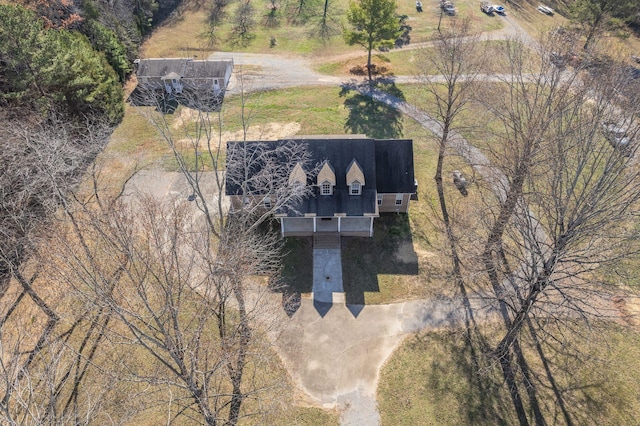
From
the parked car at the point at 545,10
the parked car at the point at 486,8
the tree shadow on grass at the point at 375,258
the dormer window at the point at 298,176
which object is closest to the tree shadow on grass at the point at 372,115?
the tree shadow on grass at the point at 375,258

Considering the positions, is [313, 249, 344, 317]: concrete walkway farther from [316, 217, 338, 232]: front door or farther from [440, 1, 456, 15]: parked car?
[440, 1, 456, 15]: parked car

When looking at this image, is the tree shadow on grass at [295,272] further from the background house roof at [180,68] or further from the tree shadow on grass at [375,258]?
the background house roof at [180,68]

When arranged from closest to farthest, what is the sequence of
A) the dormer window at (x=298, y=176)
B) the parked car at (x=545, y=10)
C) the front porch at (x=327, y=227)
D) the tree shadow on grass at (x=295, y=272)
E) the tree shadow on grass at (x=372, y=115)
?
the tree shadow on grass at (x=295, y=272) → the dormer window at (x=298, y=176) → the front porch at (x=327, y=227) → the tree shadow on grass at (x=372, y=115) → the parked car at (x=545, y=10)

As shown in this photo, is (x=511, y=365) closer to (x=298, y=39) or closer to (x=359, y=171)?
(x=359, y=171)

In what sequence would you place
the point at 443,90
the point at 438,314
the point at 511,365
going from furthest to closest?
the point at 443,90 → the point at 438,314 → the point at 511,365

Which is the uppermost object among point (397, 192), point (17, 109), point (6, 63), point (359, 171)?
point (6, 63)

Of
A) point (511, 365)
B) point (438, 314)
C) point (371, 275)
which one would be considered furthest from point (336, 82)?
point (511, 365)
